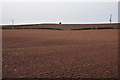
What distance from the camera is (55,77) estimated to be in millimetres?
5586

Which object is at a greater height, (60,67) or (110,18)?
(110,18)

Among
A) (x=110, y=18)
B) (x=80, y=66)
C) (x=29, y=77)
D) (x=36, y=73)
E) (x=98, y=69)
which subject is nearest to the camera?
(x=29, y=77)

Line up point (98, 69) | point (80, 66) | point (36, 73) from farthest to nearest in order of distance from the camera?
point (80, 66), point (98, 69), point (36, 73)

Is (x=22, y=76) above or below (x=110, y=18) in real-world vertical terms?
below

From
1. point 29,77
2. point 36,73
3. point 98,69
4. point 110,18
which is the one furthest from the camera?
point 110,18

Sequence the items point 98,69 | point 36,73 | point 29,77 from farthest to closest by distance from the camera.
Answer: point 98,69 < point 36,73 < point 29,77

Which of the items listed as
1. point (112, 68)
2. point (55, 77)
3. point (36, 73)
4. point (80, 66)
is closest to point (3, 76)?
point (36, 73)

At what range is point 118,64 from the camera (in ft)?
24.2

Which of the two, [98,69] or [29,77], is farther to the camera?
[98,69]

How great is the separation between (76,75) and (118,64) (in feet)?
9.51

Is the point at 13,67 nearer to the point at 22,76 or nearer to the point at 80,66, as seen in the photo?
the point at 22,76

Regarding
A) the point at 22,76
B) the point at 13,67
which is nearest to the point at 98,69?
the point at 22,76

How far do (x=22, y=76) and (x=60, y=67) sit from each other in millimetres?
1954

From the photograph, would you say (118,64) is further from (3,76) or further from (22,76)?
(3,76)
